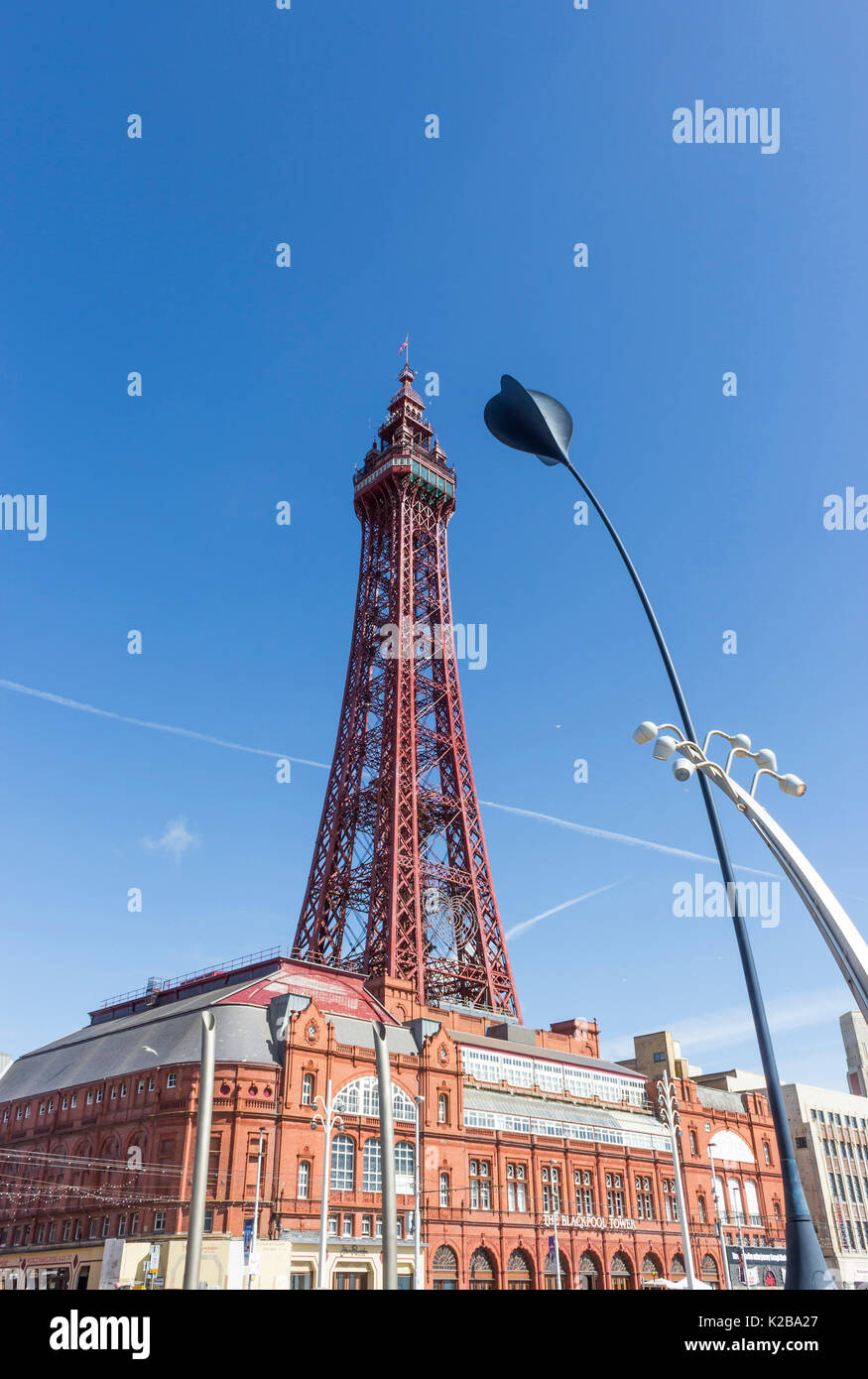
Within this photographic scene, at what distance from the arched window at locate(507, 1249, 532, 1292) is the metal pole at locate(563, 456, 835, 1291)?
50187mm

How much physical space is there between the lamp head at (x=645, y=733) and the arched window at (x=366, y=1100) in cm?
4448

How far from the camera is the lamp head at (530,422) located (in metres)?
20.4

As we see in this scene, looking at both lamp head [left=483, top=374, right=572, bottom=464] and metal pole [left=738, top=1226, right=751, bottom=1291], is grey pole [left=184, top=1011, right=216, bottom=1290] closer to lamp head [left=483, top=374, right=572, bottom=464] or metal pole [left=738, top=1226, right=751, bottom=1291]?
lamp head [left=483, top=374, right=572, bottom=464]

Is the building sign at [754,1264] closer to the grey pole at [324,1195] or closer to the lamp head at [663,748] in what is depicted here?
the grey pole at [324,1195]

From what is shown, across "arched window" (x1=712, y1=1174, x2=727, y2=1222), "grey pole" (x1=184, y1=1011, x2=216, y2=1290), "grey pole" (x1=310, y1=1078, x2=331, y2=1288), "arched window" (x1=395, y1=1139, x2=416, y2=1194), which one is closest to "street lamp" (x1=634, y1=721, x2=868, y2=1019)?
"grey pole" (x1=184, y1=1011, x2=216, y2=1290)

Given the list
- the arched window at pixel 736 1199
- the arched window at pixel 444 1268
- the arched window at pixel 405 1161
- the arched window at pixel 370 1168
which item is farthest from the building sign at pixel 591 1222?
the arched window at pixel 736 1199

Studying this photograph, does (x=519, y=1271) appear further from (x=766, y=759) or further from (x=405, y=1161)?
(x=766, y=759)

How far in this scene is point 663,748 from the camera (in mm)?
18188

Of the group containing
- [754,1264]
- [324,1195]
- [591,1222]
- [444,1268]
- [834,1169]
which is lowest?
[754,1264]

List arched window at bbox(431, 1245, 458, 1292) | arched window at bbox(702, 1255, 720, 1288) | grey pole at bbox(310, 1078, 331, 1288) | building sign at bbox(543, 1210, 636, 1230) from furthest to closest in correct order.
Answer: arched window at bbox(702, 1255, 720, 1288) → building sign at bbox(543, 1210, 636, 1230) → arched window at bbox(431, 1245, 458, 1292) → grey pole at bbox(310, 1078, 331, 1288)

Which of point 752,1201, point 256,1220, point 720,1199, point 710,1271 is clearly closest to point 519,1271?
point 710,1271

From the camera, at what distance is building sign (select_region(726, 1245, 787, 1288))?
72.3 metres

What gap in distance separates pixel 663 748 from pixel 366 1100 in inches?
1875
